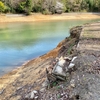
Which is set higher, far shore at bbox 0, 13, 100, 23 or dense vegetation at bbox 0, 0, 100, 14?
dense vegetation at bbox 0, 0, 100, 14

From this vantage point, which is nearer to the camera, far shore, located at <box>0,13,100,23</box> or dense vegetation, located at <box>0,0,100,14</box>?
far shore, located at <box>0,13,100,23</box>

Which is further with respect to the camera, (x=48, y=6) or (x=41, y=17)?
(x=48, y=6)

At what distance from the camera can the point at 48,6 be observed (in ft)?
115

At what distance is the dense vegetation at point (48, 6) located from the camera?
32.7 metres

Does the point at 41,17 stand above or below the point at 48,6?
below

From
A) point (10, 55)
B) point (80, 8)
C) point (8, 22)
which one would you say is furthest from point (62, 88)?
point (80, 8)

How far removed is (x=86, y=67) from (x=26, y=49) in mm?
9355

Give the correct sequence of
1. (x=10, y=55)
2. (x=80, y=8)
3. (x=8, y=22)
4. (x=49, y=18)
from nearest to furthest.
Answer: (x=10, y=55) → (x=8, y=22) → (x=49, y=18) → (x=80, y=8)

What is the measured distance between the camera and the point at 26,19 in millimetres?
30891

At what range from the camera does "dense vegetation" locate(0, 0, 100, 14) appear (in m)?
32.7

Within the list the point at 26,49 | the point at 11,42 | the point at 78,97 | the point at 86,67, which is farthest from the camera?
the point at 11,42

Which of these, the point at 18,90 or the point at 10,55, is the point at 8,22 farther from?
the point at 18,90

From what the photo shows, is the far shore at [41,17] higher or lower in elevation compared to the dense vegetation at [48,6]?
lower

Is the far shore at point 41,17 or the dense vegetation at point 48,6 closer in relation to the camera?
the far shore at point 41,17
